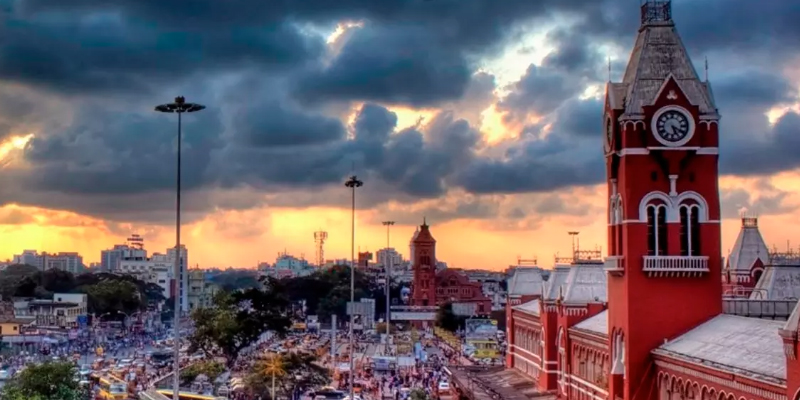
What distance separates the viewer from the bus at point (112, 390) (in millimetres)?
64069

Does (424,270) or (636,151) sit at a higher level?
(636,151)

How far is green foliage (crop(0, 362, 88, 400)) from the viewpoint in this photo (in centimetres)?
5528

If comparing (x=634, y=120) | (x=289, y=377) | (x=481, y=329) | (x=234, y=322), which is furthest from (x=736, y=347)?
(x=481, y=329)

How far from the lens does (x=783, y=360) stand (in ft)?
94.6

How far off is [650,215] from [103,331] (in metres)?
110

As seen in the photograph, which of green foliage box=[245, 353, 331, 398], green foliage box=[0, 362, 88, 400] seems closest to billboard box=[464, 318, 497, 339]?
green foliage box=[245, 353, 331, 398]

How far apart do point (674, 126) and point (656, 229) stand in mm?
4197

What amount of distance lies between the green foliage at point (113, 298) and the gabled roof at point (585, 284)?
353ft

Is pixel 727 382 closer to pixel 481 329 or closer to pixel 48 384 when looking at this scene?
pixel 48 384

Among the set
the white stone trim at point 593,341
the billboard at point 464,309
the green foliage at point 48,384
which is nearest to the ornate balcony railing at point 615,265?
the white stone trim at point 593,341

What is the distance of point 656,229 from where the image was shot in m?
39.8

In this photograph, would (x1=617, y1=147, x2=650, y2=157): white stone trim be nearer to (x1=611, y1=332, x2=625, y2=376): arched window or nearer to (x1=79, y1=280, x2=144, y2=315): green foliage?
(x1=611, y1=332, x2=625, y2=376): arched window

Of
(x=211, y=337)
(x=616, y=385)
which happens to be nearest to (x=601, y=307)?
(x=616, y=385)

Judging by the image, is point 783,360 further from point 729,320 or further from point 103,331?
point 103,331
